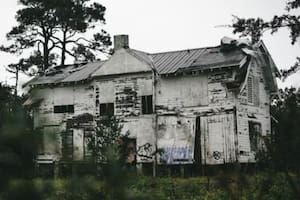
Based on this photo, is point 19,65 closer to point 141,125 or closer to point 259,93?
point 141,125

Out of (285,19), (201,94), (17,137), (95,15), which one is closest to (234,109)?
(201,94)

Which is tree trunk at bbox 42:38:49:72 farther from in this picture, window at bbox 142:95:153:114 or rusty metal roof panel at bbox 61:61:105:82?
window at bbox 142:95:153:114

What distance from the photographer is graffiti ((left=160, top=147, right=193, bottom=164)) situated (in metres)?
29.5

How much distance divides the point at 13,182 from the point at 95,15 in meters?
46.4

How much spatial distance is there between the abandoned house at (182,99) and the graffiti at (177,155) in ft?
0.18

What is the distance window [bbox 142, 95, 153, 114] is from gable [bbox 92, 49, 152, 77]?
5.41ft

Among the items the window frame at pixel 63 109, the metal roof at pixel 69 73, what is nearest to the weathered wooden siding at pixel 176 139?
the metal roof at pixel 69 73

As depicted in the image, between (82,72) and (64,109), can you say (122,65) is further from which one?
(64,109)

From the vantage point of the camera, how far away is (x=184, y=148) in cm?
2975

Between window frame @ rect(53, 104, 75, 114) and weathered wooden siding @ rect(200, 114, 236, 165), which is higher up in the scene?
window frame @ rect(53, 104, 75, 114)

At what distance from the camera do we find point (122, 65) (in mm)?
32375

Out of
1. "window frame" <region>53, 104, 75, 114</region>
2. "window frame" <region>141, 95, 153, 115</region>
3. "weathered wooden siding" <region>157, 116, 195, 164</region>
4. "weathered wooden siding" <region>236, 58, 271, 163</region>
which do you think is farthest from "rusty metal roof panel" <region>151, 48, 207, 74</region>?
"window frame" <region>53, 104, 75, 114</region>

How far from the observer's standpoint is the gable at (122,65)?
31875mm

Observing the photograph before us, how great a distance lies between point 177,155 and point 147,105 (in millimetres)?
3745
